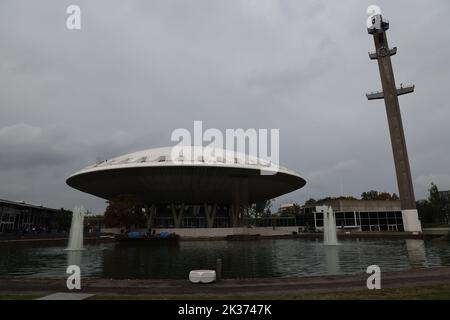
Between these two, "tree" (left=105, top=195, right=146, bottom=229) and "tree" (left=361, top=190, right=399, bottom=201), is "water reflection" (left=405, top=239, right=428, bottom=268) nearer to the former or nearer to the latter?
"tree" (left=105, top=195, right=146, bottom=229)

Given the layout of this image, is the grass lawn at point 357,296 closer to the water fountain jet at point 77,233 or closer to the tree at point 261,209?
the water fountain jet at point 77,233

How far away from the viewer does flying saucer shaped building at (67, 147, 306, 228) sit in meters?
53.3

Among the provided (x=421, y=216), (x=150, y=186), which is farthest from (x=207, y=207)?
(x=421, y=216)

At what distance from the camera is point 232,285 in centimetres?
1235

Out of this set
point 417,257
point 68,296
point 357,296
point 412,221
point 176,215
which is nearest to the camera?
point 357,296

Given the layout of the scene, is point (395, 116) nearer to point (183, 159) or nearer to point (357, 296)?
point (183, 159)

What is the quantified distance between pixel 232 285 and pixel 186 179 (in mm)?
43637

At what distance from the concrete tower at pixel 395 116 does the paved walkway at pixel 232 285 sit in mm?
50791

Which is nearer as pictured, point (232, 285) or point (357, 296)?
point (357, 296)

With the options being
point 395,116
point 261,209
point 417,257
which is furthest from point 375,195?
point 417,257

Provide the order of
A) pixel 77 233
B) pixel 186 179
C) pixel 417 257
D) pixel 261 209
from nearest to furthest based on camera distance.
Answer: pixel 417 257
pixel 77 233
pixel 186 179
pixel 261 209
